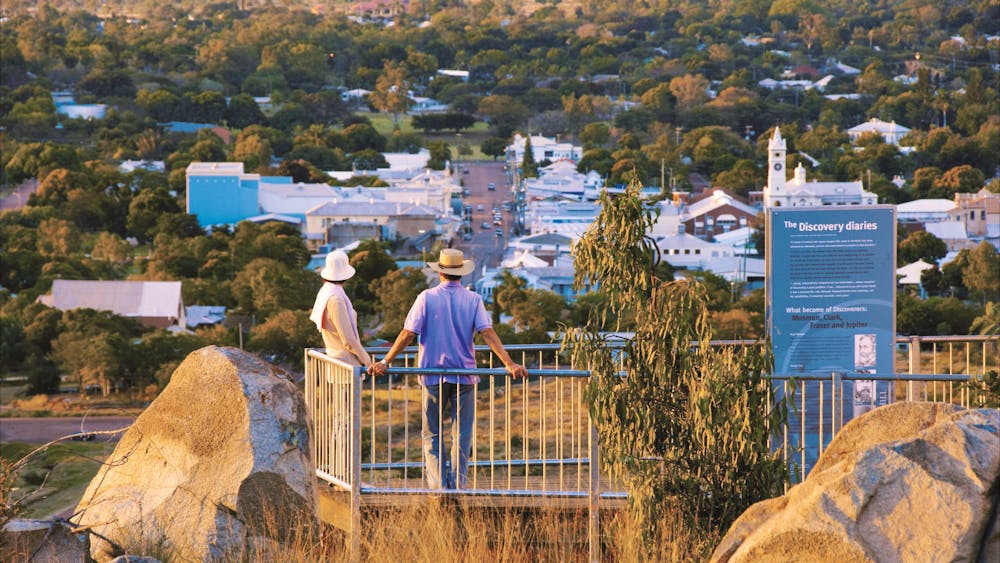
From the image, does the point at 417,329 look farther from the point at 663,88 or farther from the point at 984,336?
the point at 663,88

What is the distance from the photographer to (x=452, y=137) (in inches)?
3231

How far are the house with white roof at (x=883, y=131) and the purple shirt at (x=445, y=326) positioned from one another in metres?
69.5

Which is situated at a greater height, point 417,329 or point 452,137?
point 452,137

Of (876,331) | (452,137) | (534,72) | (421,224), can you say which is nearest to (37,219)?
(421,224)

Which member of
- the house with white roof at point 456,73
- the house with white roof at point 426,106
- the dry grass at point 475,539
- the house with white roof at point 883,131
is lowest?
the dry grass at point 475,539

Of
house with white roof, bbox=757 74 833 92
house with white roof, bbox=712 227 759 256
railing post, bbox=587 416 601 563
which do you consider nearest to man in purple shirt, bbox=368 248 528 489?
railing post, bbox=587 416 601 563

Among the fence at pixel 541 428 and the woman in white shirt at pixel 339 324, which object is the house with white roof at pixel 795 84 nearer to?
the fence at pixel 541 428

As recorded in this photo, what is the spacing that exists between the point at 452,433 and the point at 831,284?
146 centimetres

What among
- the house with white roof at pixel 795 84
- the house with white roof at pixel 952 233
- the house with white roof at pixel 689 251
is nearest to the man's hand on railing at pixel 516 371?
the house with white roof at pixel 689 251

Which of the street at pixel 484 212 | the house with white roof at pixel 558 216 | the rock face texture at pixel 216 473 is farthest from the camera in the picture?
the house with white roof at pixel 558 216

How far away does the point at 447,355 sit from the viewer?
5371mm

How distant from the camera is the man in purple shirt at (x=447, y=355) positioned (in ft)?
17.4

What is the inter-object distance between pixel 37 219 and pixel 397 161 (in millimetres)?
25636

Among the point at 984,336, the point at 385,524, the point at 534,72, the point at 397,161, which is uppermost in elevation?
the point at 534,72
